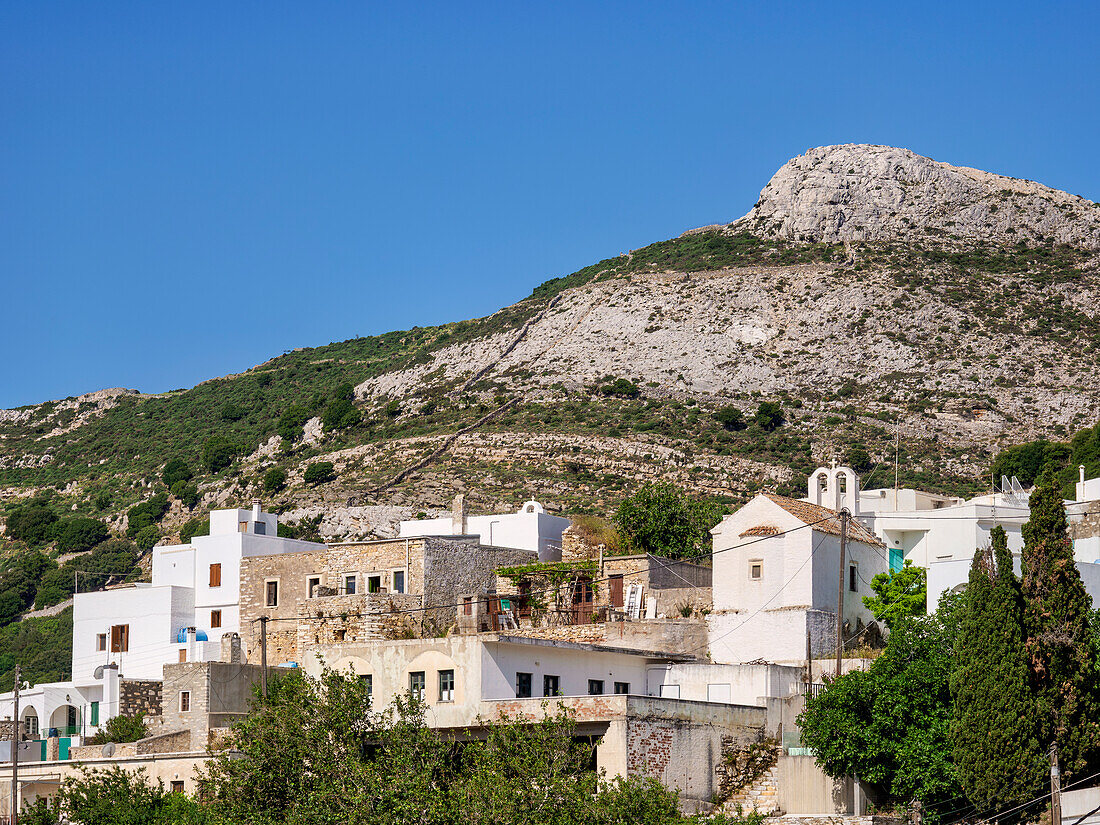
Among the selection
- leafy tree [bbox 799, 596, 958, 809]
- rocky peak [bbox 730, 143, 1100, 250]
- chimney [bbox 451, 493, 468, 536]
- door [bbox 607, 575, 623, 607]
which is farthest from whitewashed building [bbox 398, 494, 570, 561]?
rocky peak [bbox 730, 143, 1100, 250]

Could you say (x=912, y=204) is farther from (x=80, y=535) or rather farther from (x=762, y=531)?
(x=762, y=531)

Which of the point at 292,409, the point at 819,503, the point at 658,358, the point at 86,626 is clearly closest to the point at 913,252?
the point at 658,358

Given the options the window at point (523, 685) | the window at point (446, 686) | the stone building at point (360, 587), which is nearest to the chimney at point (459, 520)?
the stone building at point (360, 587)

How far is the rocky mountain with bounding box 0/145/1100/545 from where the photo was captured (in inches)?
4094

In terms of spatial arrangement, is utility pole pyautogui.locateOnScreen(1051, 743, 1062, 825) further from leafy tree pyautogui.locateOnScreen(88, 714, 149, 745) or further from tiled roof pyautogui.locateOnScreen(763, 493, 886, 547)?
leafy tree pyautogui.locateOnScreen(88, 714, 149, 745)

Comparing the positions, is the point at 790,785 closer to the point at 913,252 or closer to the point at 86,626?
the point at 86,626

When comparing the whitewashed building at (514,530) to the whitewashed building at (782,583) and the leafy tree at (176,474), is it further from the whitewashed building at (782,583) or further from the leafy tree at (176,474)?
the leafy tree at (176,474)

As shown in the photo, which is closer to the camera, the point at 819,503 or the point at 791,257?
the point at 819,503

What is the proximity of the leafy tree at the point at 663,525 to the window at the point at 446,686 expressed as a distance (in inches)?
877

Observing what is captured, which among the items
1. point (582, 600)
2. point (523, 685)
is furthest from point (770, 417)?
point (523, 685)

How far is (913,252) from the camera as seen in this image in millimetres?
137750

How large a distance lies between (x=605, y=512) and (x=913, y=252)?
60.1 m

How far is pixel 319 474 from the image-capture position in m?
112

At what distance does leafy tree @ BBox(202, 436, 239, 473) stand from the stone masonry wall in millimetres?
78708
